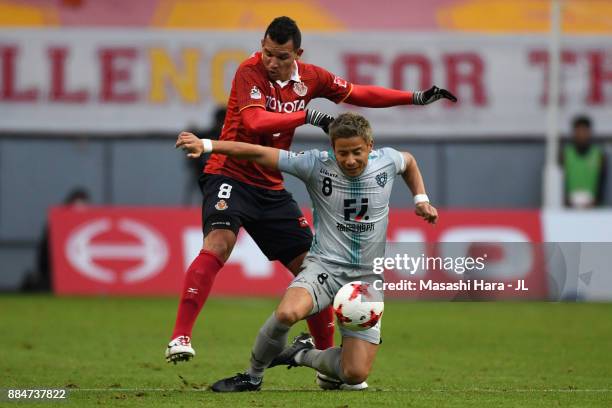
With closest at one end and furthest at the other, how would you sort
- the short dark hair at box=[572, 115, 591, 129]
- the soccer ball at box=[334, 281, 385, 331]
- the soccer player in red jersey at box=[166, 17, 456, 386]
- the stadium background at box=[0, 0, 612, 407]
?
the soccer ball at box=[334, 281, 385, 331] < the soccer player in red jersey at box=[166, 17, 456, 386] < the short dark hair at box=[572, 115, 591, 129] < the stadium background at box=[0, 0, 612, 407]

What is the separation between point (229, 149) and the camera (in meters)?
7.72

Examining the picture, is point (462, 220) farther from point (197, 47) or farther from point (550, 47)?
point (197, 47)

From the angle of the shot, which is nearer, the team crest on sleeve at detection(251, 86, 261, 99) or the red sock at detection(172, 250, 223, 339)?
the red sock at detection(172, 250, 223, 339)

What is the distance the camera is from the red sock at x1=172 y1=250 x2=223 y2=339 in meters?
8.09

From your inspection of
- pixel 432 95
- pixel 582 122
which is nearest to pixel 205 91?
pixel 582 122

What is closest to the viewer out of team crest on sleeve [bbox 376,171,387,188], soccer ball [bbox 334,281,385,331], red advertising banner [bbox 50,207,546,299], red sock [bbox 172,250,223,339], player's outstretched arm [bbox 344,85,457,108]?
soccer ball [bbox 334,281,385,331]

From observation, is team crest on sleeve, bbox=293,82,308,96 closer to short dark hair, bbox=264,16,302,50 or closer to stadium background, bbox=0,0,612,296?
short dark hair, bbox=264,16,302,50

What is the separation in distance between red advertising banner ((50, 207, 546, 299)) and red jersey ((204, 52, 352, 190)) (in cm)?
728

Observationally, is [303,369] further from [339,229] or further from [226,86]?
[226,86]

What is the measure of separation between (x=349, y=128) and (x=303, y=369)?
9.47ft

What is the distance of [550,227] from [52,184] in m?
7.76

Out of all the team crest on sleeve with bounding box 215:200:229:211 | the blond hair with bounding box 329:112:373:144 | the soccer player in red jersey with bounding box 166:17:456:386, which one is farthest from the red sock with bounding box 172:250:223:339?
the blond hair with bounding box 329:112:373:144

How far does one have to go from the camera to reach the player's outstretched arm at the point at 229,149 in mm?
7492

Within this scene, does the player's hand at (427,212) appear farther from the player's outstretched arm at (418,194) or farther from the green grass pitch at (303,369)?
the green grass pitch at (303,369)
